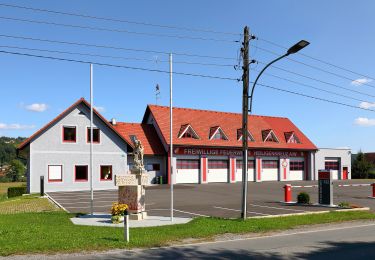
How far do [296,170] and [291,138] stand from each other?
3914 millimetres

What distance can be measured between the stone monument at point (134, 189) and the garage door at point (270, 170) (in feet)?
108

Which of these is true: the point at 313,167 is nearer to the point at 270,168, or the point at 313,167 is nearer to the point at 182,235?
the point at 270,168

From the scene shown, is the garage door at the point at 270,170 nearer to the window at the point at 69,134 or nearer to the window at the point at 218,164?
the window at the point at 218,164

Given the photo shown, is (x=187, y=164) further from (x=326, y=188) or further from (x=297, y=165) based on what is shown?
(x=326, y=188)

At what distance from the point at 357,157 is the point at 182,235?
57.0 m

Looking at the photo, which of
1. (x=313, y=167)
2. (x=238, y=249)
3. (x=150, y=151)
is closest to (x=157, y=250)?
(x=238, y=249)

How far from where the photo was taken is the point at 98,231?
→ 45.8 feet

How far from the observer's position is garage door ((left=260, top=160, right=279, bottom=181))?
161ft

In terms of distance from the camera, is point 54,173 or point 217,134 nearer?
point 54,173

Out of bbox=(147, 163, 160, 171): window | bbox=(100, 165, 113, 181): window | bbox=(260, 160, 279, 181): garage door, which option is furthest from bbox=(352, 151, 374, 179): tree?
bbox=(100, 165, 113, 181): window

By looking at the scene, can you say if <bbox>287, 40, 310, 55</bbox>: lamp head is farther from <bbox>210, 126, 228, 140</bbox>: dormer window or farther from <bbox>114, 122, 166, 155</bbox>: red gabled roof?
<bbox>210, 126, 228, 140</bbox>: dormer window

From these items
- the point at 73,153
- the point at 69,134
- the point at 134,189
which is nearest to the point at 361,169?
the point at 73,153

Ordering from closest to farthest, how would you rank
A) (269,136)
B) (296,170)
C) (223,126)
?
1. (223,126)
2. (269,136)
3. (296,170)

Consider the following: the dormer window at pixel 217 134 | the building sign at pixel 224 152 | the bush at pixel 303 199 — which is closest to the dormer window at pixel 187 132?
the building sign at pixel 224 152
